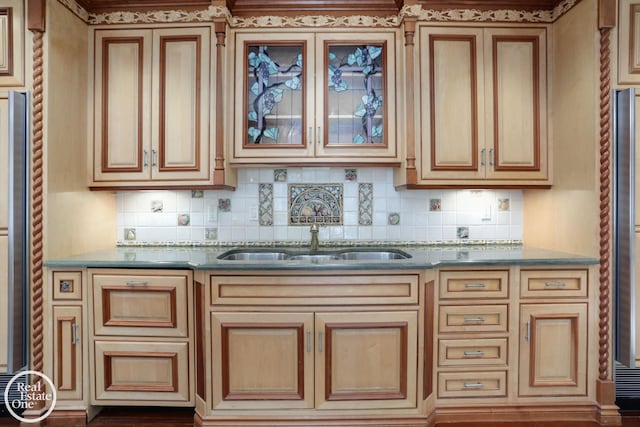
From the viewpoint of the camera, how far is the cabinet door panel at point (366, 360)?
200 centimetres

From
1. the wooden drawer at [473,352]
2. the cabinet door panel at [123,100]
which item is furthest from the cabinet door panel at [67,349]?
the wooden drawer at [473,352]

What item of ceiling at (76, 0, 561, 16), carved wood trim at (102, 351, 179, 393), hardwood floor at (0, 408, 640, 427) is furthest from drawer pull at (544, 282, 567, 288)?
carved wood trim at (102, 351, 179, 393)

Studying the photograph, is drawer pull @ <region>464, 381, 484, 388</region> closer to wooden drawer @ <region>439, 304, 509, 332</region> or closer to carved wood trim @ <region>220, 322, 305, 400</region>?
wooden drawer @ <region>439, 304, 509, 332</region>

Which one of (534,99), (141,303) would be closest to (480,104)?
(534,99)

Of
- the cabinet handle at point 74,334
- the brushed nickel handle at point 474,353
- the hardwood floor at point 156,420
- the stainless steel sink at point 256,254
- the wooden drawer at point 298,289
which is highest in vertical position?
the stainless steel sink at point 256,254

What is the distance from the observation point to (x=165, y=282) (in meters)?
2.06

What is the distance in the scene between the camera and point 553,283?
2.12m

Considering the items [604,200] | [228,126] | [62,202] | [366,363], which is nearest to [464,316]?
[366,363]

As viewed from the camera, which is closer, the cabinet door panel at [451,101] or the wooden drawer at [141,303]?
the wooden drawer at [141,303]

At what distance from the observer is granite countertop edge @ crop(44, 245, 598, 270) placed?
77.7 inches

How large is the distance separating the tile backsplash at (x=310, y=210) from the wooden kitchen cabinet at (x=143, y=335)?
67 cm

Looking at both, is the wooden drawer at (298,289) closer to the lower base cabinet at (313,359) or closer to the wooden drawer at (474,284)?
the lower base cabinet at (313,359)

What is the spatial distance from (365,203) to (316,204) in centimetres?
33

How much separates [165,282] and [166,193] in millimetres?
847
